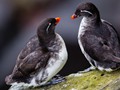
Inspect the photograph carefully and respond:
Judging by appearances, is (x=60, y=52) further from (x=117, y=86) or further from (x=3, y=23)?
(x=3, y=23)

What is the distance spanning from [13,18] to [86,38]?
719cm

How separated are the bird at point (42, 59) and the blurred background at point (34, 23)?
4.08 m

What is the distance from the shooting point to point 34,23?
17469 mm

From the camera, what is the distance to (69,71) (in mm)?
14883

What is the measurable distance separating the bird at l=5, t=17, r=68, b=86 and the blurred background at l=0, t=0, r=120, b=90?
13.4 ft

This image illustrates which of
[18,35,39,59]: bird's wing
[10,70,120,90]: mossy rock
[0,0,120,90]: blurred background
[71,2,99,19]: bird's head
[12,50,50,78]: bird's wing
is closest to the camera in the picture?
[10,70,120,90]: mossy rock

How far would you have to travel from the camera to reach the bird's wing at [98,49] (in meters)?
10.7

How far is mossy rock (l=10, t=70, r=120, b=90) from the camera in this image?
407 inches

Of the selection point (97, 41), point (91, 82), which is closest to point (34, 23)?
point (97, 41)

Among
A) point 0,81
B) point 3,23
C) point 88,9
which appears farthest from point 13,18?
point 88,9

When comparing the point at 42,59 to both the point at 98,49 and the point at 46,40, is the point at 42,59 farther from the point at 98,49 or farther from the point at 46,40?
the point at 98,49

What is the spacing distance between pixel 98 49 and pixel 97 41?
Result: 0.14 meters

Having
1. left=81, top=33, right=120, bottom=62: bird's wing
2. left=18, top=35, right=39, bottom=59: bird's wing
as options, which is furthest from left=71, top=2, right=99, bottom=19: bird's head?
left=18, top=35, right=39, bottom=59: bird's wing

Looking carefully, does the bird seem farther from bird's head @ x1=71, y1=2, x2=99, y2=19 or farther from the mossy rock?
bird's head @ x1=71, y1=2, x2=99, y2=19
